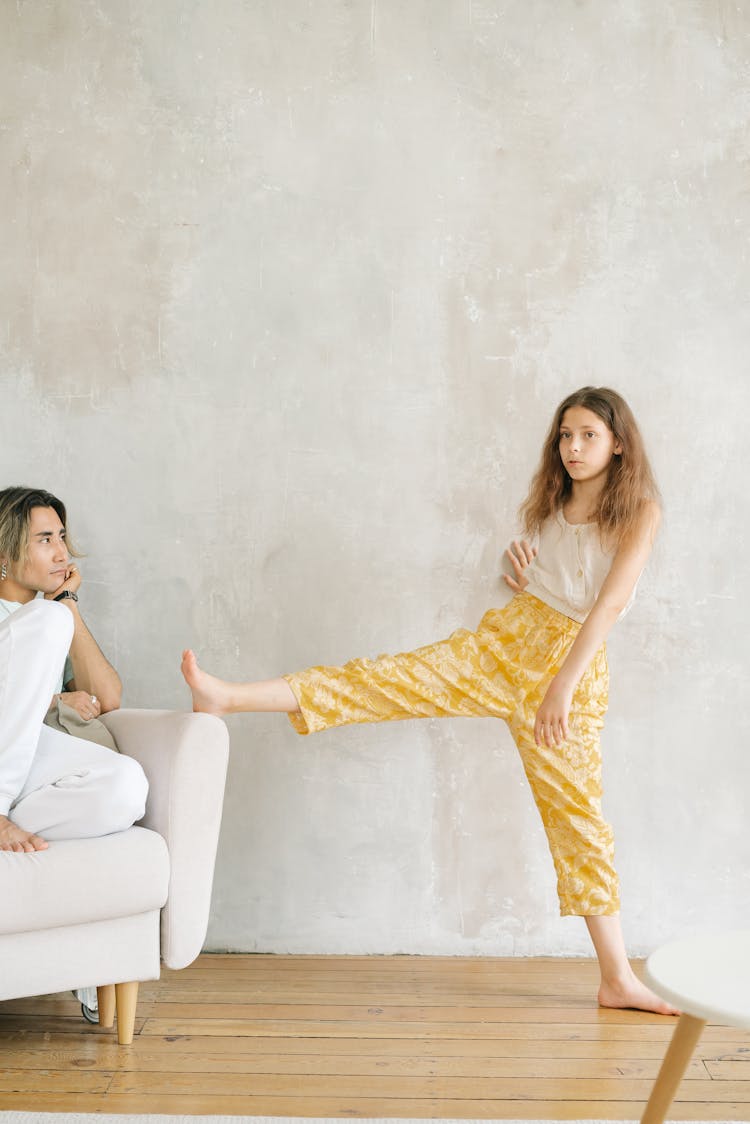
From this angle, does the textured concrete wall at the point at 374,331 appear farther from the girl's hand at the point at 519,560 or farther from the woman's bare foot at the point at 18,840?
the woman's bare foot at the point at 18,840

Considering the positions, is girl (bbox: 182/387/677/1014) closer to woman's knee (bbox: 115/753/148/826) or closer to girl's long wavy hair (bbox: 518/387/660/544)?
girl's long wavy hair (bbox: 518/387/660/544)

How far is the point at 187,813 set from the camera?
199cm

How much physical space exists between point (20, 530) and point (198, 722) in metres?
0.77

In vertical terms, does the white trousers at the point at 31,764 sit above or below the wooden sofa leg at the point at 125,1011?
above

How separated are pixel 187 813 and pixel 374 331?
4.52 ft

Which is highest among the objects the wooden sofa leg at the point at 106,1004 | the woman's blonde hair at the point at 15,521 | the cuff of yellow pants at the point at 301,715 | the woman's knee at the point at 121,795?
the woman's blonde hair at the point at 15,521

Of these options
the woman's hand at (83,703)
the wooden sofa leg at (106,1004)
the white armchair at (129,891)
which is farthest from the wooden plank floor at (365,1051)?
the woman's hand at (83,703)

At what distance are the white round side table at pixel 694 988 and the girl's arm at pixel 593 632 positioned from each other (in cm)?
89

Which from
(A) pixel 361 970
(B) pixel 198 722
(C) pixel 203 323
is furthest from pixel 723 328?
(A) pixel 361 970

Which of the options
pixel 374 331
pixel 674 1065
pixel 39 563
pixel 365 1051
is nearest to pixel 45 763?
pixel 39 563

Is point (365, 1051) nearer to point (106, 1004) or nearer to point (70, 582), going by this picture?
point (106, 1004)

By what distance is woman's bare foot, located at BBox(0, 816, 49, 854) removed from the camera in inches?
72.3

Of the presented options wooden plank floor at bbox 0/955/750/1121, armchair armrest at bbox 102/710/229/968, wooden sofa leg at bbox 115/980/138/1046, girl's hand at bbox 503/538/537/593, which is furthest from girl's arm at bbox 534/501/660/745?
wooden sofa leg at bbox 115/980/138/1046

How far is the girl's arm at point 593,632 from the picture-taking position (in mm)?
2256
